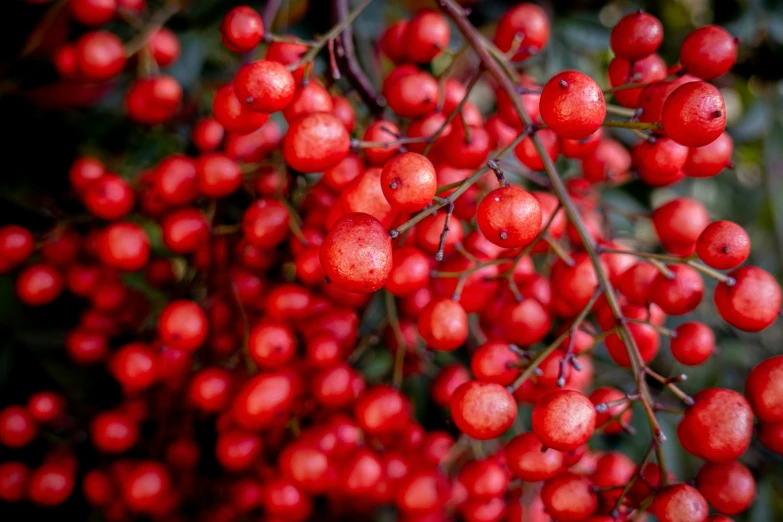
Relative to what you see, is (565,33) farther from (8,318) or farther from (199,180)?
(8,318)

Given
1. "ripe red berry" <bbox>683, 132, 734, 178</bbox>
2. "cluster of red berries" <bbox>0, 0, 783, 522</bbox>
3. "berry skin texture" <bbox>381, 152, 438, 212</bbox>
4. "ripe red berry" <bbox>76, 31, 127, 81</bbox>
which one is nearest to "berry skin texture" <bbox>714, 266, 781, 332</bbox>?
"cluster of red berries" <bbox>0, 0, 783, 522</bbox>

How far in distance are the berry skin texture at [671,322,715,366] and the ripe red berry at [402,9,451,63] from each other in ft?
1.69

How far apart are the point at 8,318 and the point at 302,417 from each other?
639mm

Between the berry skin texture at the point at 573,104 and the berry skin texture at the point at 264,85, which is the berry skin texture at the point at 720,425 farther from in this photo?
the berry skin texture at the point at 264,85

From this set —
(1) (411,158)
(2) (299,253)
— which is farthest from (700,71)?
(2) (299,253)

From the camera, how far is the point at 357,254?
543 mm

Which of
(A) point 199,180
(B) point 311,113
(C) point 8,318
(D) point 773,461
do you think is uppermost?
(B) point 311,113

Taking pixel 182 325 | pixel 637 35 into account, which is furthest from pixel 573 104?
pixel 182 325

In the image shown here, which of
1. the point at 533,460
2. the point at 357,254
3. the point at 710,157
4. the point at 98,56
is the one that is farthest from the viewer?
the point at 98,56

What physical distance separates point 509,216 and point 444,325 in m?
0.20

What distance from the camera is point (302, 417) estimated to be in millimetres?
980

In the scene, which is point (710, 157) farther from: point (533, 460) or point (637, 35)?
point (533, 460)

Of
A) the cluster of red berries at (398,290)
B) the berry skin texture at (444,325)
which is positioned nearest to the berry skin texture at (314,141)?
the cluster of red berries at (398,290)

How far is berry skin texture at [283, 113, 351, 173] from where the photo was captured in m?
0.67
